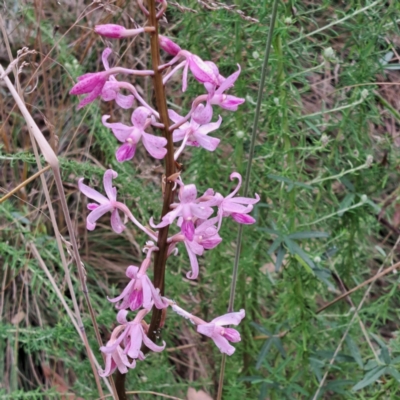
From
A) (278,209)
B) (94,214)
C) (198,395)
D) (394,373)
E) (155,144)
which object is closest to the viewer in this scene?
(155,144)

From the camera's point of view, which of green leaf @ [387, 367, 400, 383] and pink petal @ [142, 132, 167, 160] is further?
green leaf @ [387, 367, 400, 383]

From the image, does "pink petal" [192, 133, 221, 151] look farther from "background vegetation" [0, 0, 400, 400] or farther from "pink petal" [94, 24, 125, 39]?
"background vegetation" [0, 0, 400, 400]

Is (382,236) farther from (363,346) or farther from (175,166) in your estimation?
(175,166)

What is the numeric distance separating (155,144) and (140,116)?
0.05m

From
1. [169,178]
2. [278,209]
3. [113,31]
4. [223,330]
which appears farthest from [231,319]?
[278,209]

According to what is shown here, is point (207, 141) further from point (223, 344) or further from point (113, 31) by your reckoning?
point (223, 344)

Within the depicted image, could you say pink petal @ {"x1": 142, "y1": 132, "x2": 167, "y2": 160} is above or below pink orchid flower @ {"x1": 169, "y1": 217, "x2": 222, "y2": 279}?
above

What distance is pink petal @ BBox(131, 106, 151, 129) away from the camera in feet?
2.69

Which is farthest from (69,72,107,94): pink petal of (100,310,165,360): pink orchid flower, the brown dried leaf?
the brown dried leaf

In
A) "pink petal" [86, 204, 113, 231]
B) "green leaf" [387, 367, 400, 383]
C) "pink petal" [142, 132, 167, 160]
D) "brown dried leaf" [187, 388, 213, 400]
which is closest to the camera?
"pink petal" [142, 132, 167, 160]

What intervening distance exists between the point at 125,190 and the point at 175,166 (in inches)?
32.2

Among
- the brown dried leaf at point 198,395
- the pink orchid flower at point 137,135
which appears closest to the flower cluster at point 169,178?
the pink orchid flower at point 137,135

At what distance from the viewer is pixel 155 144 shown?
0.81 meters

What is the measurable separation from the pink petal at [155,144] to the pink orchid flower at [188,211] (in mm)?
61
